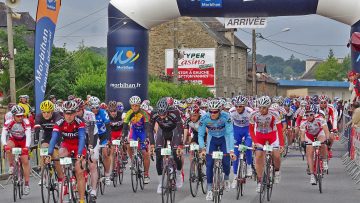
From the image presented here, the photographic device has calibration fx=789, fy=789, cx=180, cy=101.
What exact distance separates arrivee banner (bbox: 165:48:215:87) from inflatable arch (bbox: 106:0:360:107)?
33.6m

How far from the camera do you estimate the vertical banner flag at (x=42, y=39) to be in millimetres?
20812

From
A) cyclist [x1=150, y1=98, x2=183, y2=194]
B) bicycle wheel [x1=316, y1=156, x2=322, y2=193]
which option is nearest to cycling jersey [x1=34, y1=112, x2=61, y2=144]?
cyclist [x1=150, y1=98, x2=183, y2=194]

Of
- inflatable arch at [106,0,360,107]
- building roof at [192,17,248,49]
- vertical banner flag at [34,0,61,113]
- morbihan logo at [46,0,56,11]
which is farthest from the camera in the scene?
building roof at [192,17,248,49]

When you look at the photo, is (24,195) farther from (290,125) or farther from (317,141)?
(290,125)

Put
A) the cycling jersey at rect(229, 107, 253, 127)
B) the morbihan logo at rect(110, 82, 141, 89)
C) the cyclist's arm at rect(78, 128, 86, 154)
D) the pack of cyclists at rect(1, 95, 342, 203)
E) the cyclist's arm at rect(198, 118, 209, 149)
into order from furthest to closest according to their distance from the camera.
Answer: the morbihan logo at rect(110, 82, 141, 89) → the cycling jersey at rect(229, 107, 253, 127) → the cyclist's arm at rect(198, 118, 209, 149) → the pack of cyclists at rect(1, 95, 342, 203) → the cyclist's arm at rect(78, 128, 86, 154)

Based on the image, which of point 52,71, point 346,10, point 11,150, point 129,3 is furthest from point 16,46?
point 11,150

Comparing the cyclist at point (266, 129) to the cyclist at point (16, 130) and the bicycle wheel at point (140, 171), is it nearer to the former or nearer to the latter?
the bicycle wheel at point (140, 171)

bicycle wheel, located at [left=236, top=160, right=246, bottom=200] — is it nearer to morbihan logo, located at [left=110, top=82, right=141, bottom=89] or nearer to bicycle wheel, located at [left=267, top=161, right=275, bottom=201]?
bicycle wheel, located at [left=267, top=161, right=275, bottom=201]

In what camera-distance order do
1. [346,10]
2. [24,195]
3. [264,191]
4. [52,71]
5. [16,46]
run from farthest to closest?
[16,46] → [52,71] → [346,10] → [24,195] → [264,191]

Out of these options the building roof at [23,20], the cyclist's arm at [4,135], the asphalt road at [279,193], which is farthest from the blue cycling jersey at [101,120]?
the building roof at [23,20]

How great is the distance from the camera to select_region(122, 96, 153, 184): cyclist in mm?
15227

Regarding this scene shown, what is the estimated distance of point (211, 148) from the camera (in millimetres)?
13102

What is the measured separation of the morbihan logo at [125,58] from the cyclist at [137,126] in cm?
1100

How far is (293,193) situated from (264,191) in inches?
73.4
